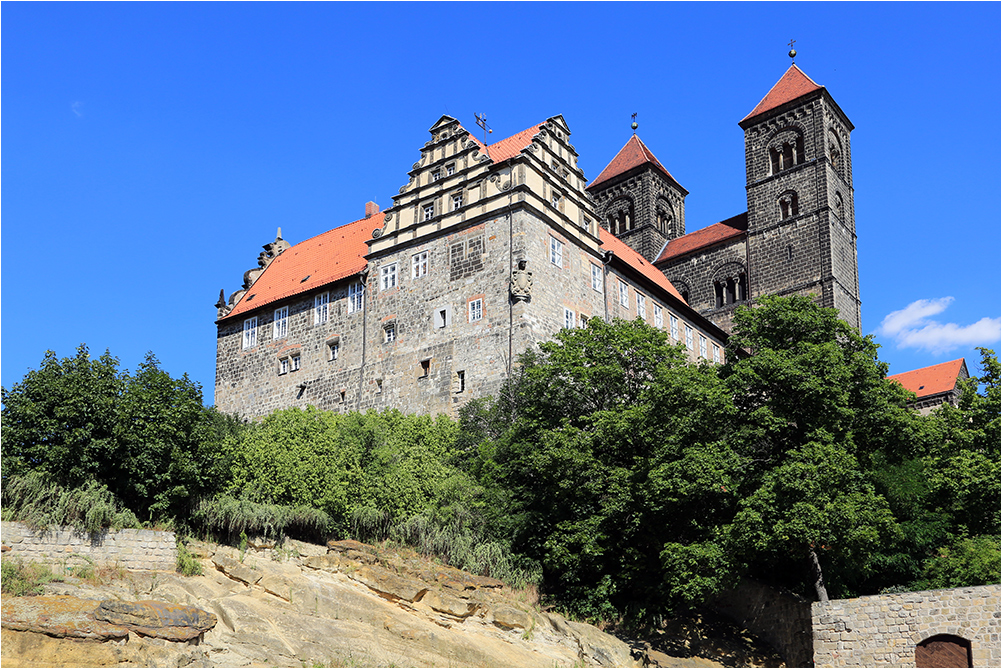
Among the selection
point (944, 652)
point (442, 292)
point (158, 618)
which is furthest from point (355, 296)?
point (944, 652)

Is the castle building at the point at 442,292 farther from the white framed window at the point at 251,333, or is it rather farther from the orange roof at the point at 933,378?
the orange roof at the point at 933,378

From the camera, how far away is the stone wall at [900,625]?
1005 inches

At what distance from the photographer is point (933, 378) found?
62281mm

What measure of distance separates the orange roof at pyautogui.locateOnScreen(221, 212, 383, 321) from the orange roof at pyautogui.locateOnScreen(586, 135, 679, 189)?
28218 mm

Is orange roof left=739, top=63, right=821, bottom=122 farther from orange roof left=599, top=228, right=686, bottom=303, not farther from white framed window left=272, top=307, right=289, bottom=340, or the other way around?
white framed window left=272, top=307, right=289, bottom=340

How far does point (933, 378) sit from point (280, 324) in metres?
38.9

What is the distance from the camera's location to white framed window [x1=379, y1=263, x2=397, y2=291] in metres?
43.4

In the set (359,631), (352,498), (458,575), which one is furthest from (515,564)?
(359,631)

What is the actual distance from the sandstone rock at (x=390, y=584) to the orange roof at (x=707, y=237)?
42.9m

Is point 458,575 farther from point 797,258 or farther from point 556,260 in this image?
point 797,258

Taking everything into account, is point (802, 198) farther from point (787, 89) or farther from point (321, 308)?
point (321, 308)

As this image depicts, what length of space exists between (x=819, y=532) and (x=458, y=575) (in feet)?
30.7

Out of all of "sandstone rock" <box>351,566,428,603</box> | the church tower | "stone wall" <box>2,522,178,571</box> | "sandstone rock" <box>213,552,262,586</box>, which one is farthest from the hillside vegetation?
the church tower

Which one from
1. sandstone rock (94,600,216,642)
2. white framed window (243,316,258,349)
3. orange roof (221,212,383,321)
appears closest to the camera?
sandstone rock (94,600,216,642)
